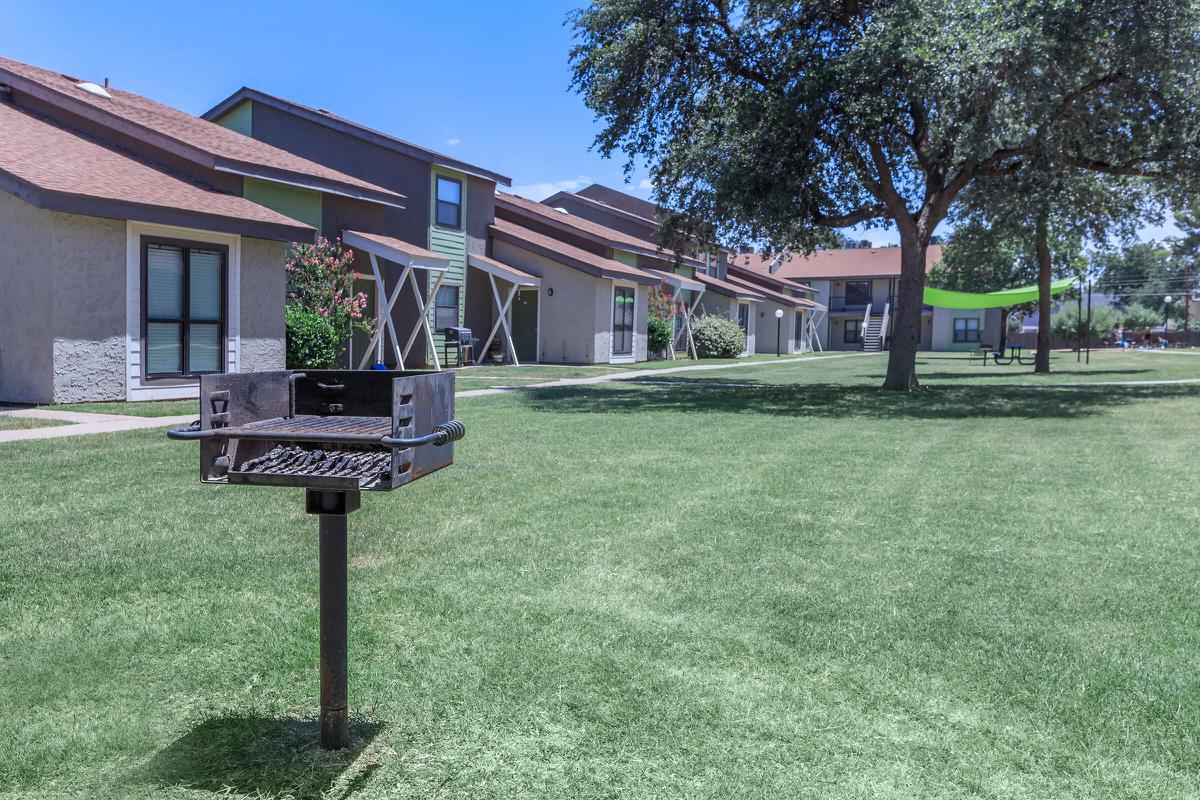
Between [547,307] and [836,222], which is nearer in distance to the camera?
[836,222]

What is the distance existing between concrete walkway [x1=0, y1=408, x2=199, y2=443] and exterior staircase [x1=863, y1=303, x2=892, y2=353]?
4896 cm

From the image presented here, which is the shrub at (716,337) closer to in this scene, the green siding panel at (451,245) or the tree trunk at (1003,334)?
the tree trunk at (1003,334)

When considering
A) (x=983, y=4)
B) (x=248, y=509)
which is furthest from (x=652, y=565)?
(x=983, y=4)

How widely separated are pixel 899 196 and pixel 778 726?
16.2 meters

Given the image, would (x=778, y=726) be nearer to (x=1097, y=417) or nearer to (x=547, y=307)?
(x=1097, y=417)

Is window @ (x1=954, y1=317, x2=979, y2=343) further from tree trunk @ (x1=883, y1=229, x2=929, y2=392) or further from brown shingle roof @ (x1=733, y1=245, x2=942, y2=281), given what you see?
tree trunk @ (x1=883, y1=229, x2=929, y2=392)

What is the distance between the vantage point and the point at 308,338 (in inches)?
619

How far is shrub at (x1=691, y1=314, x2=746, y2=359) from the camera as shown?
3600 cm

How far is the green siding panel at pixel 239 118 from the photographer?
75.9 feet

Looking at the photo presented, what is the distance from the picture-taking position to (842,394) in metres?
17.5

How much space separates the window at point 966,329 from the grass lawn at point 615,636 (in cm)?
5552

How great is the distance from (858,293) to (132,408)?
53.9m

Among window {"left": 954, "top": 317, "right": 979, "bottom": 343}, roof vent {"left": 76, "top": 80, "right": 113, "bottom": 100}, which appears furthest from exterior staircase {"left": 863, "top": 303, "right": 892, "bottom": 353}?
roof vent {"left": 76, "top": 80, "right": 113, "bottom": 100}

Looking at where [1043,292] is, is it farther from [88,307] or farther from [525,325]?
[88,307]
